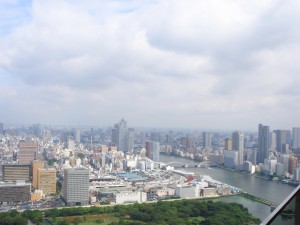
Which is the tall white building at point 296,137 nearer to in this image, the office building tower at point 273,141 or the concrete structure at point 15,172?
the office building tower at point 273,141

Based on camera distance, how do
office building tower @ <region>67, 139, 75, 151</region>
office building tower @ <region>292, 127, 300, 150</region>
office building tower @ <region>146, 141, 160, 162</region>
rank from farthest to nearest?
office building tower @ <region>67, 139, 75, 151</region> → office building tower @ <region>146, 141, 160, 162</region> → office building tower @ <region>292, 127, 300, 150</region>

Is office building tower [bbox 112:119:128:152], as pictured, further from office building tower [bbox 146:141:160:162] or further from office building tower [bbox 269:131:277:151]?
office building tower [bbox 269:131:277:151]

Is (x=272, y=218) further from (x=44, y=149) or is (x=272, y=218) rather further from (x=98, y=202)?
(x=44, y=149)

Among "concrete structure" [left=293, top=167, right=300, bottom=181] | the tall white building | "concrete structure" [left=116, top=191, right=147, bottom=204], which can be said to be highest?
the tall white building

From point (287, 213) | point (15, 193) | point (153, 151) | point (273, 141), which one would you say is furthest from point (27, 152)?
point (287, 213)

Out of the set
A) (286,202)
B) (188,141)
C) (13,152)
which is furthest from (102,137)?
(286,202)

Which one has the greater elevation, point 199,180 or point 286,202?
point 286,202

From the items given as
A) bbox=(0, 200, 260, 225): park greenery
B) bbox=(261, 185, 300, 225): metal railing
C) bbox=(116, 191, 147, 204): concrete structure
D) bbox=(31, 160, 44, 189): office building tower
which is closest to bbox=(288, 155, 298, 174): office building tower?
bbox=(0, 200, 260, 225): park greenery

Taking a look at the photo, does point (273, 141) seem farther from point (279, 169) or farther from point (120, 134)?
point (120, 134)
